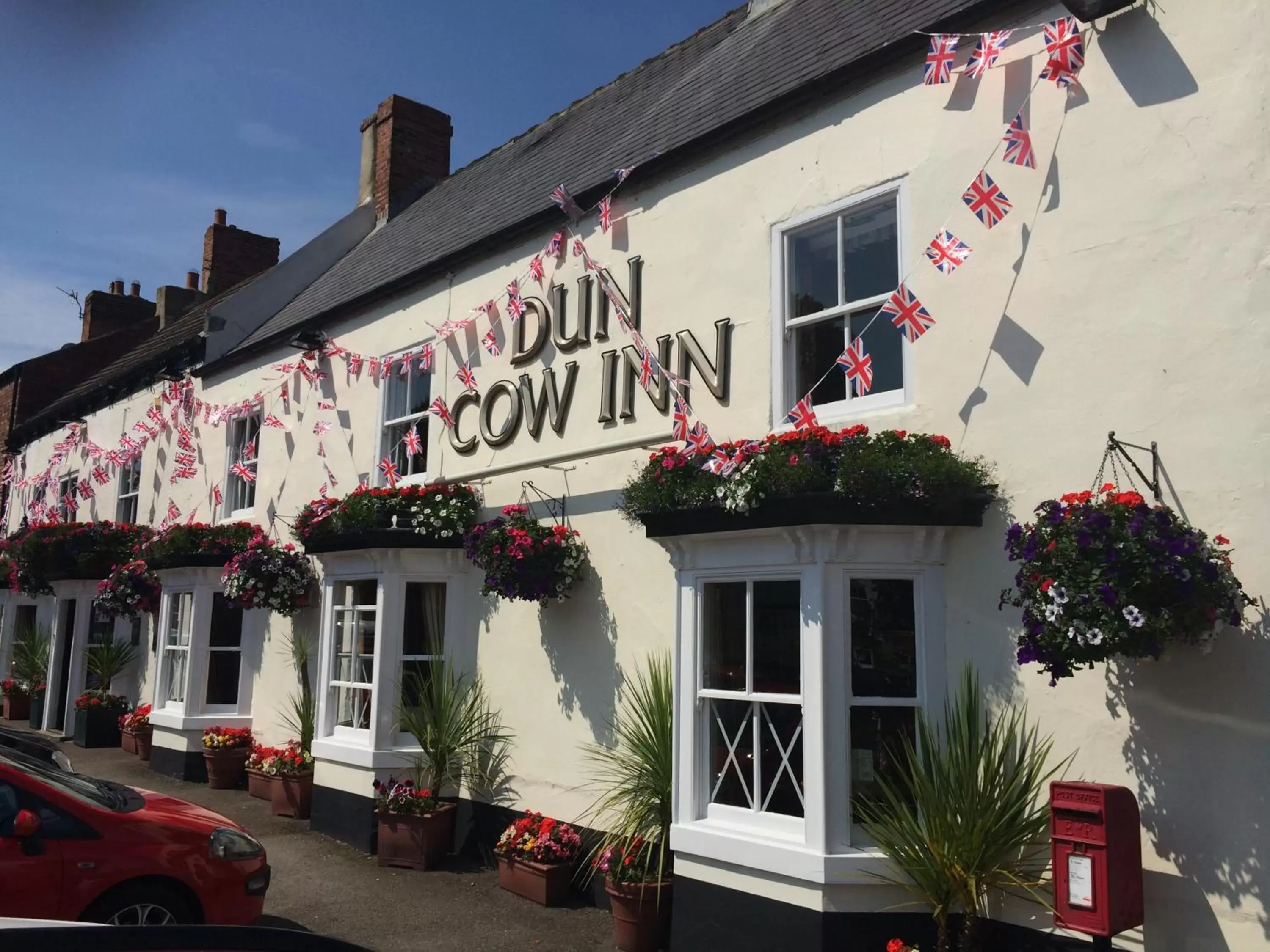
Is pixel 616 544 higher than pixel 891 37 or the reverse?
the reverse

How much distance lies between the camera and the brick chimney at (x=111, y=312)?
25.8m

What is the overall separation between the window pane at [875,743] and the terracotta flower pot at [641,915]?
161cm

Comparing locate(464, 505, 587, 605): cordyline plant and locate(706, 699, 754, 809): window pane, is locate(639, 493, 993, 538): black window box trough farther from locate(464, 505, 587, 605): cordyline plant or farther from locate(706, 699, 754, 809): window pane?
locate(464, 505, 587, 605): cordyline plant

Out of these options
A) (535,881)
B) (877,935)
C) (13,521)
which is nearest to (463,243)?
(535,881)

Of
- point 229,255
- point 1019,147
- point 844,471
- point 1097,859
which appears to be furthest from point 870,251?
point 229,255

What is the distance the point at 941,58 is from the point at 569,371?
12.9ft

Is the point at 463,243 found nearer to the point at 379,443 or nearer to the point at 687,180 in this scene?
the point at 379,443

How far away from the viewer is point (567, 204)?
348 inches

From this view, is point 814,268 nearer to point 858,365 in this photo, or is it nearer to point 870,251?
point 870,251

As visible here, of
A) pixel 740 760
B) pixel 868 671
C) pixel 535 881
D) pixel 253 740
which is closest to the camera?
pixel 868 671

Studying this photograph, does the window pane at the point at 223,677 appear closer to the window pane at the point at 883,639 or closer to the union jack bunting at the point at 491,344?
the union jack bunting at the point at 491,344

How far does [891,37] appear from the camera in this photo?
698cm

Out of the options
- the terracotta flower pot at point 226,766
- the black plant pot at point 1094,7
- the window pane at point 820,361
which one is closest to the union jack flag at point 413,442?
the window pane at point 820,361

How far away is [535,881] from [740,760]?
2.23 m
